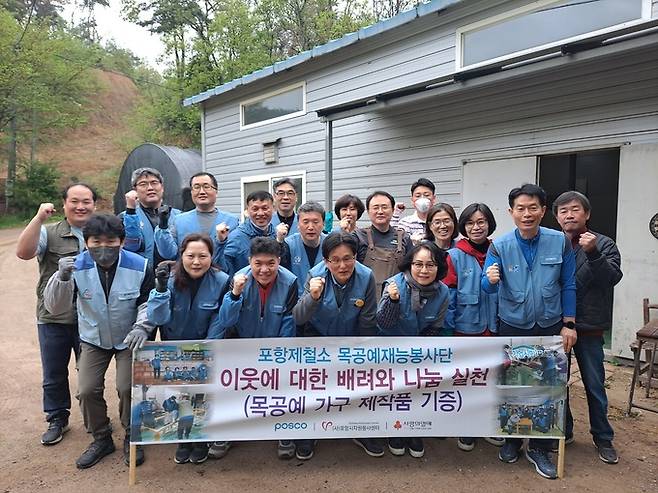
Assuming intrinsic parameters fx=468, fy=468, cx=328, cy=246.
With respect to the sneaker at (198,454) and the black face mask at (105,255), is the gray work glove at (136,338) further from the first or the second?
the sneaker at (198,454)

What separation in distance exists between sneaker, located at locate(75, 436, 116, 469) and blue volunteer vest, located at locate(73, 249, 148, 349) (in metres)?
0.66

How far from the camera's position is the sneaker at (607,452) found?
2.98 meters

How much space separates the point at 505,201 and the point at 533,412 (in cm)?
328

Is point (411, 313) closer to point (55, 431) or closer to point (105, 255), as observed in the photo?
point (105, 255)

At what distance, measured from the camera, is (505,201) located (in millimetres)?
5621

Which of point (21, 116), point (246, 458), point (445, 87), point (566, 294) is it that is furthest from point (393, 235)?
point (21, 116)

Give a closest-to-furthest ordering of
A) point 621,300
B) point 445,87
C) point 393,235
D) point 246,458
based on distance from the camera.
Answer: point 246,458, point 393,235, point 621,300, point 445,87

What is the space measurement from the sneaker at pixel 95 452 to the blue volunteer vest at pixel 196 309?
802mm

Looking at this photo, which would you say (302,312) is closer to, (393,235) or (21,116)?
(393,235)

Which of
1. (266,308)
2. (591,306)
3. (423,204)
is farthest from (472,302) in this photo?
(266,308)

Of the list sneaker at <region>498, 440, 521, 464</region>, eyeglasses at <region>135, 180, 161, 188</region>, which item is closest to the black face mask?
eyeglasses at <region>135, 180, 161, 188</region>

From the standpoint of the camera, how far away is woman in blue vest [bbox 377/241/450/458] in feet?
A: 9.33

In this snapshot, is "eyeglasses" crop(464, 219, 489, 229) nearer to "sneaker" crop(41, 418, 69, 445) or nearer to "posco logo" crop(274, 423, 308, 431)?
"posco logo" crop(274, 423, 308, 431)

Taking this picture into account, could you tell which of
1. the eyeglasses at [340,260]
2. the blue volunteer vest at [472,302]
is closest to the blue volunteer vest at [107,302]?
the eyeglasses at [340,260]
